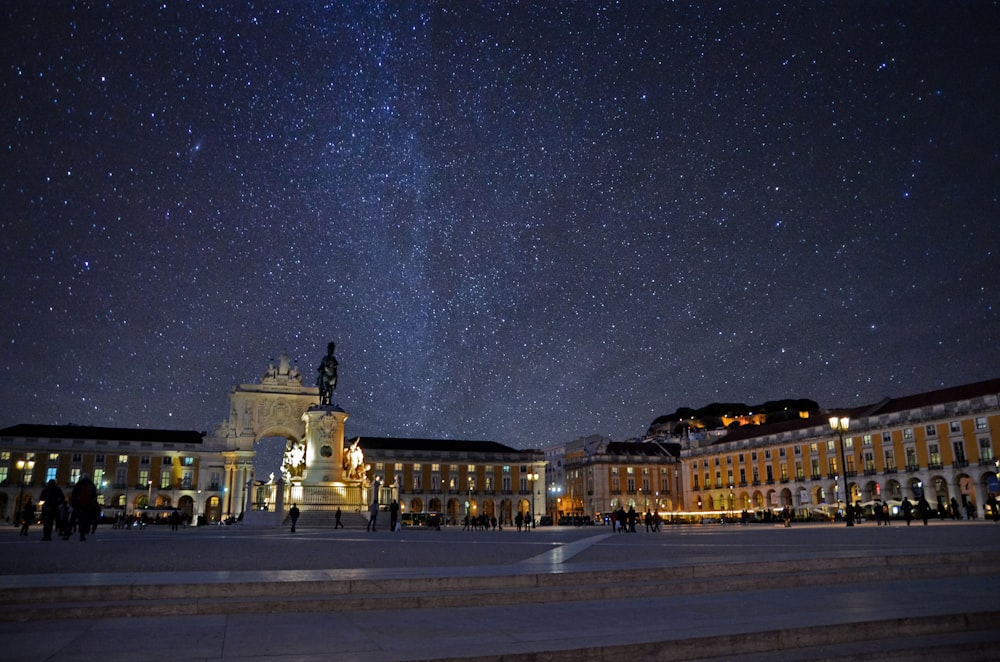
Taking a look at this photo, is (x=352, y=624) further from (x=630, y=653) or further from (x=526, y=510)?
(x=526, y=510)

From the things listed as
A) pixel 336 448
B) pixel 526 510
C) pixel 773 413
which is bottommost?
pixel 526 510

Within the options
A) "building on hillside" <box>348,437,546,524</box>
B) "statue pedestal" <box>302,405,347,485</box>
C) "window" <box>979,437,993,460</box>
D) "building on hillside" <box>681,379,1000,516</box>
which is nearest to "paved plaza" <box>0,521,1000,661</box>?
"statue pedestal" <box>302,405,347,485</box>

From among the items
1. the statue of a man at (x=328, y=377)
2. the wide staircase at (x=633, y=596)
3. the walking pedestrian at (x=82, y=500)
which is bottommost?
the wide staircase at (x=633, y=596)

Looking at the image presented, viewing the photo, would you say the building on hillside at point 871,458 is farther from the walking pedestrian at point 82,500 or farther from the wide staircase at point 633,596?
the walking pedestrian at point 82,500

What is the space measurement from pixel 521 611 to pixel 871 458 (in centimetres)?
8000

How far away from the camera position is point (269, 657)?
5.20m

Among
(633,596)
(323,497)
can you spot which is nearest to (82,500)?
(633,596)

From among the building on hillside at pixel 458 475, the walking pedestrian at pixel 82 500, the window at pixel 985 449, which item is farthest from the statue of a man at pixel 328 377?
the window at pixel 985 449

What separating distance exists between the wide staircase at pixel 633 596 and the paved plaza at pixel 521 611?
0.05 feet

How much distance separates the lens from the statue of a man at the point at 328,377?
157 feet

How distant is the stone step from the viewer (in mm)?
7445

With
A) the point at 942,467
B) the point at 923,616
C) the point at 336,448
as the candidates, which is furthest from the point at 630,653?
the point at 942,467

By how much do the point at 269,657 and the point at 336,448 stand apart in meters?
41.8

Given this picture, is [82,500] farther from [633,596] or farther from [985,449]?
[985,449]
